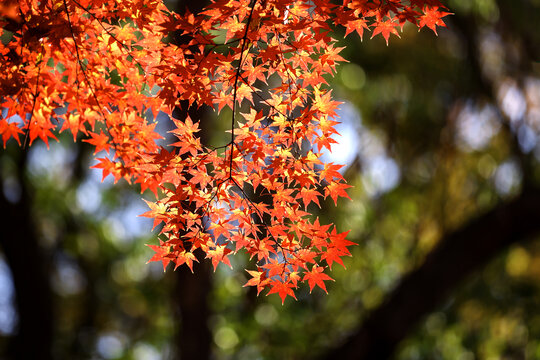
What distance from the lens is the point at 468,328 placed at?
5199 mm

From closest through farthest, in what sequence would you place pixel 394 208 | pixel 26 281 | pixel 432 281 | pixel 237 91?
pixel 237 91, pixel 432 281, pixel 26 281, pixel 394 208

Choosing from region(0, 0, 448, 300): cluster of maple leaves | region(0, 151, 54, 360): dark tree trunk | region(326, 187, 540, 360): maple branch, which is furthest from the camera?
region(0, 151, 54, 360): dark tree trunk

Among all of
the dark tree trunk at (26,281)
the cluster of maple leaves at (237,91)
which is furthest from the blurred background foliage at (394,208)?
the cluster of maple leaves at (237,91)

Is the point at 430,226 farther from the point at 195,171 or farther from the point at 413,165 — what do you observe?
the point at 195,171

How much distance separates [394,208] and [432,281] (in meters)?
1.93

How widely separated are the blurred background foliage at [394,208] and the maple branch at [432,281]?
1.94 ft

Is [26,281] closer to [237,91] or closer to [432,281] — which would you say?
[432,281]

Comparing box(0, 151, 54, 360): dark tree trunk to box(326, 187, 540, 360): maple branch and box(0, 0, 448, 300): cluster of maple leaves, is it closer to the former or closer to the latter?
box(326, 187, 540, 360): maple branch

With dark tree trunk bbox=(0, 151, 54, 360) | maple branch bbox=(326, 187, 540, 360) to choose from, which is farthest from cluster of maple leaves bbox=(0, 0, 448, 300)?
dark tree trunk bbox=(0, 151, 54, 360)

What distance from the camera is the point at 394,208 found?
17.6 feet

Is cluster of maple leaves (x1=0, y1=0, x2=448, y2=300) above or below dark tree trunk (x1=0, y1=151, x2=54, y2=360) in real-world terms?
below

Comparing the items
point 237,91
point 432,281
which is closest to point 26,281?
point 432,281

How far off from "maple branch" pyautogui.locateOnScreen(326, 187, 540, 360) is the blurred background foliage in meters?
0.59

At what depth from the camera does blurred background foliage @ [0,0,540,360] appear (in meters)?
4.19
